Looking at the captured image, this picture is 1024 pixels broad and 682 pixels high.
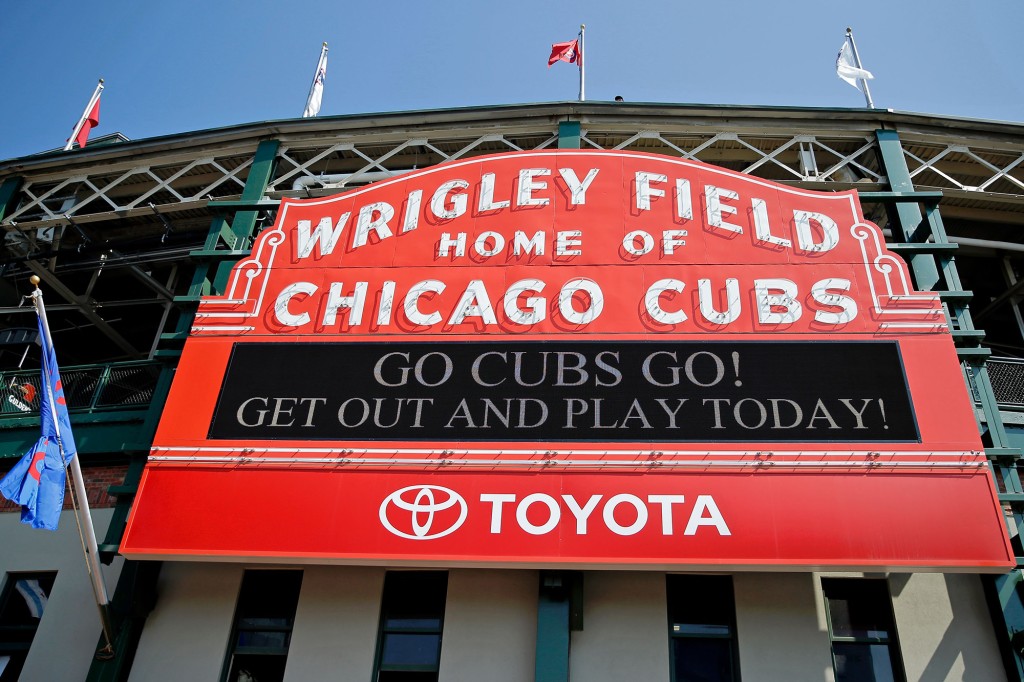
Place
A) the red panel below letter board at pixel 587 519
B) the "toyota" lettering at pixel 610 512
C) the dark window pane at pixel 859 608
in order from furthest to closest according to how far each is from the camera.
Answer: the dark window pane at pixel 859 608 → the "toyota" lettering at pixel 610 512 → the red panel below letter board at pixel 587 519

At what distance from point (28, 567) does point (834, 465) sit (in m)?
11.5

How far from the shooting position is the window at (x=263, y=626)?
11211 mm

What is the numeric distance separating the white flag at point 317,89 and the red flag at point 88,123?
5.51 m

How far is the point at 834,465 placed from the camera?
34.2 ft

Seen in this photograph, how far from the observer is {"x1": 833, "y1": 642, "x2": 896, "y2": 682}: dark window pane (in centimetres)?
1044

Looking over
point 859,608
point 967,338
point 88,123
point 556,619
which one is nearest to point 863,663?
point 859,608

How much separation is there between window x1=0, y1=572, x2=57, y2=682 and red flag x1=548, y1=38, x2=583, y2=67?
543 inches

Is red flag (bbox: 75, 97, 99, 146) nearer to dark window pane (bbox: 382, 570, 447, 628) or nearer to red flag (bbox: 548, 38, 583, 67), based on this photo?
red flag (bbox: 548, 38, 583, 67)

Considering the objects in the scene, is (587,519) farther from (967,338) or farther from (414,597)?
(967,338)

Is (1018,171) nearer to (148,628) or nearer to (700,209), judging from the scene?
(700,209)

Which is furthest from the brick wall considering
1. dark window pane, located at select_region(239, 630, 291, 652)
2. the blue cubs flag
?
dark window pane, located at select_region(239, 630, 291, 652)

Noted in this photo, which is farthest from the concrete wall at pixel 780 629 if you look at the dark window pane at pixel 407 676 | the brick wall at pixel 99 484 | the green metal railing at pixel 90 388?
the green metal railing at pixel 90 388

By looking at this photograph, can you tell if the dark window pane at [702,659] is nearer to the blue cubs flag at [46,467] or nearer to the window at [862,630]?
the window at [862,630]

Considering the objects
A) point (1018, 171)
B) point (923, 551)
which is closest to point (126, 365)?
point (923, 551)
